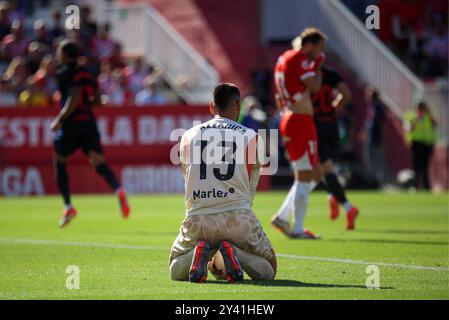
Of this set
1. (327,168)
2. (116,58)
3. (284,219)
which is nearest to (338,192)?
(327,168)

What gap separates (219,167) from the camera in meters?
9.74

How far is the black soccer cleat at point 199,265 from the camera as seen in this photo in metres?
9.48

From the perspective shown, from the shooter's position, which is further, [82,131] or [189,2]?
[189,2]

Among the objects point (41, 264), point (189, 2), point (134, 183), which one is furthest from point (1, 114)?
point (41, 264)

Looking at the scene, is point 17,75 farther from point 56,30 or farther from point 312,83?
point 312,83

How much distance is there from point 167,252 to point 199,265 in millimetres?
3250

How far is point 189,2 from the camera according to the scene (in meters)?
34.0

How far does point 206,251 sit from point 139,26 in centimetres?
2418

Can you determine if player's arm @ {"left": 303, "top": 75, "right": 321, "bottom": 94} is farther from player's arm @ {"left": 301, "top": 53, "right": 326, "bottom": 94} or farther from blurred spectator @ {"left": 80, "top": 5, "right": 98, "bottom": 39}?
blurred spectator @ {"left": 80, "top": 5, "right": 98, "bottom": 39}

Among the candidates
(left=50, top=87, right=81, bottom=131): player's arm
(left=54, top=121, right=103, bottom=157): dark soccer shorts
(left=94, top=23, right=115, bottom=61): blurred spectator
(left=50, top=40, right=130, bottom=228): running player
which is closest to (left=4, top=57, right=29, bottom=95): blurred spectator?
(left=94, top=23, right=115, bottom=61): blurred spectator
